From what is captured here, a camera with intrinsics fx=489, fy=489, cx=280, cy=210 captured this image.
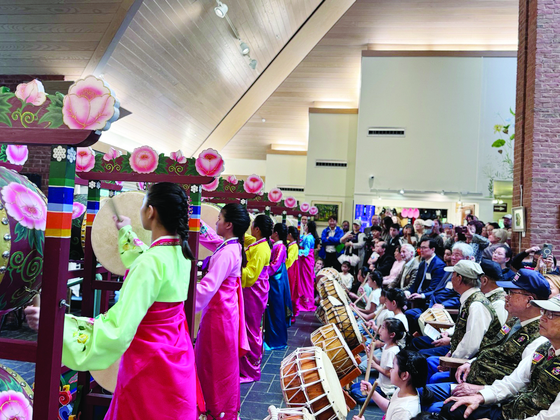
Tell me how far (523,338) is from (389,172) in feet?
36.1

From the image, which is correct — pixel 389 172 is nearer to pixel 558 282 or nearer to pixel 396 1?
pixel 396 1

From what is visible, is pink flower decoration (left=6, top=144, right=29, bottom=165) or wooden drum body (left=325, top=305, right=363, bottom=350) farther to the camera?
wooden drum body (left=325, top=305, right=363, bottom=350)

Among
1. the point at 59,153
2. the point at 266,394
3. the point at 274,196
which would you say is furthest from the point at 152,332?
the point at 274,196

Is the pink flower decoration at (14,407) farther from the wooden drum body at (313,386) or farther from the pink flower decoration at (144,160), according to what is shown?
the wooden drum body at (313,386)

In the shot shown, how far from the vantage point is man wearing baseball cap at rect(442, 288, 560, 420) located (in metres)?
2.14

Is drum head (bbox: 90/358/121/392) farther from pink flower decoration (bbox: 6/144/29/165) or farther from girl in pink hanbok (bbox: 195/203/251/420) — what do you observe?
pink flower decoration (bbox: 6/144/29/165)

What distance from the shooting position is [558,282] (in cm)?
299

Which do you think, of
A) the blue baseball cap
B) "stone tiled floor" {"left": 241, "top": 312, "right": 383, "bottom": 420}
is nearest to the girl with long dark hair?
"stone tiled floor" {"left": 241, "top": 312, "right": 383, "bottom": 420}

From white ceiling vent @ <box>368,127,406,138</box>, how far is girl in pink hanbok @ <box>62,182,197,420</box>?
12.1 meters

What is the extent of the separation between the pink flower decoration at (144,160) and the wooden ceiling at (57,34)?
3.49 metres

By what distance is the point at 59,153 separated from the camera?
1.50 meters

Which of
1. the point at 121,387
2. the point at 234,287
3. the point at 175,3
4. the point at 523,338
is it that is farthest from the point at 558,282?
the point at 175,3

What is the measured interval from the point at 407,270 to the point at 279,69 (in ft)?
27.5

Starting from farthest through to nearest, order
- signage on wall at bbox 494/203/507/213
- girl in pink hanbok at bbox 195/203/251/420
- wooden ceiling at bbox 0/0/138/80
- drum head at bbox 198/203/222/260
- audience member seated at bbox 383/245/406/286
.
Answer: signage on wall at bbox 494/203/507/213 → audience member seated at bbox 383/245/406/286 → wooden ceiling at bbox 0/0/138/80 → drum head at bbox 198/203/222/260 → girl in pink hanbok at bbox 195/203/251/420
